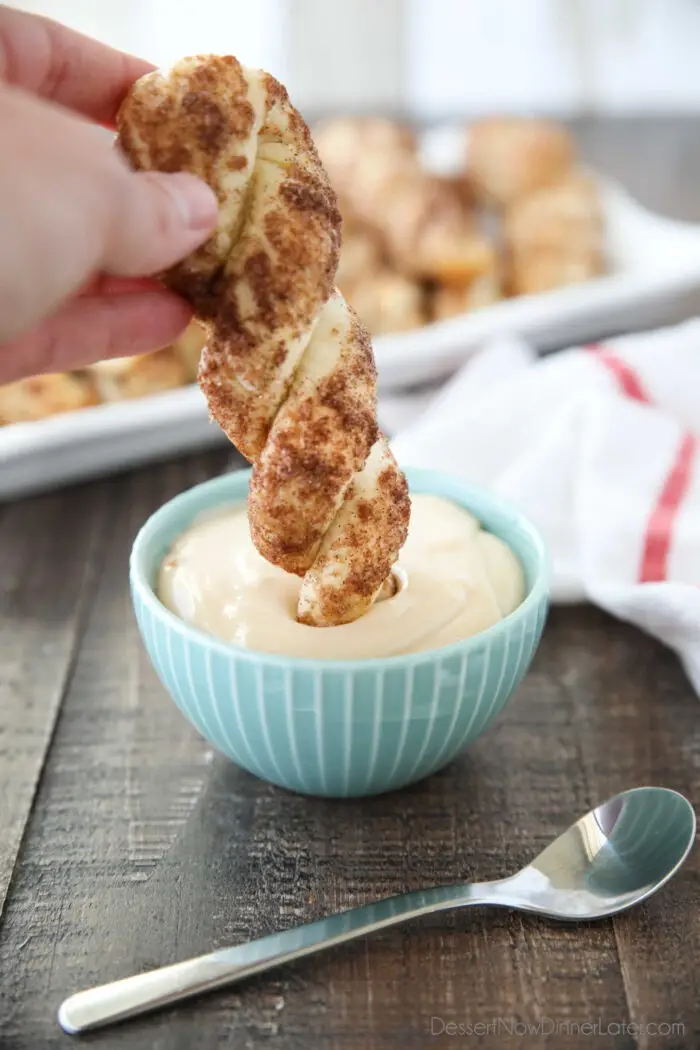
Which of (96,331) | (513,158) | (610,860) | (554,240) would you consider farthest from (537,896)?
(513,158)

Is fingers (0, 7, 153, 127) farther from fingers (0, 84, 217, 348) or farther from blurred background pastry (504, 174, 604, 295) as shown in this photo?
blurred background pastry (504, 174, 604, 295)

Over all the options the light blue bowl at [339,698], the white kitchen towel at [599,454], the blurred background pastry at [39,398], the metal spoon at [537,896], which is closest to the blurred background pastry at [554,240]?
the white kitchen towel at [599,454]

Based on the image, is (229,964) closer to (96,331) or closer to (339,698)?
(339,698)

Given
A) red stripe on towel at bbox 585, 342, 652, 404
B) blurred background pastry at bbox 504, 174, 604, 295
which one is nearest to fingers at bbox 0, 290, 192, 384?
red stripe on towel at bbox 585, 342, 652, 404

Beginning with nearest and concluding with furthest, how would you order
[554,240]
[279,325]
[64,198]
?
[64,198]
[279,325]
[554,240]

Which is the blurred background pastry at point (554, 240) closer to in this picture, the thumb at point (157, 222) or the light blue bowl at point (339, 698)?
the light blue bowl at point (339, 698)
